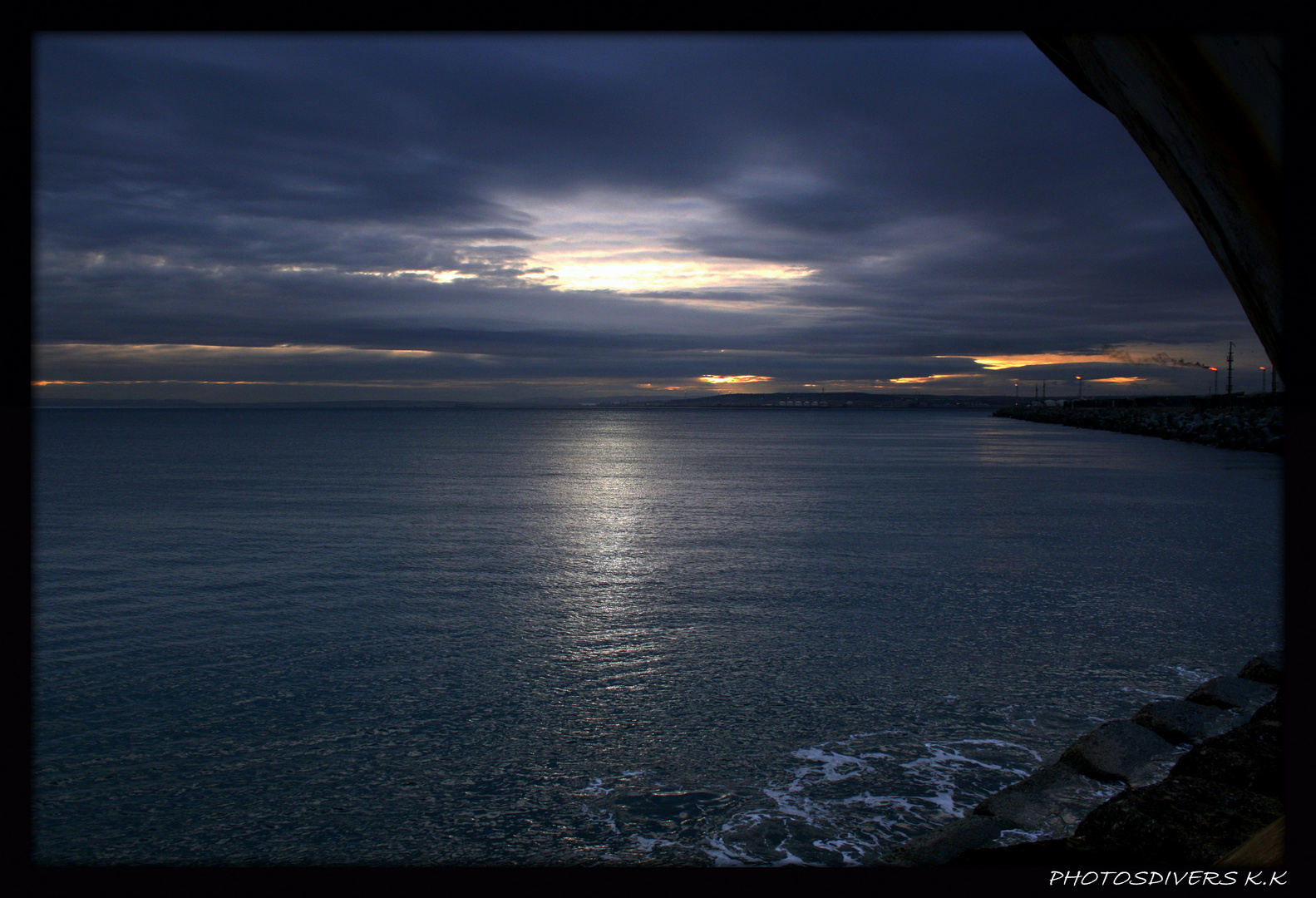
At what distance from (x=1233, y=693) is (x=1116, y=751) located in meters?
1.52

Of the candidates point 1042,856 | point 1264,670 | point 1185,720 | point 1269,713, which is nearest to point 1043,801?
point 1042,856

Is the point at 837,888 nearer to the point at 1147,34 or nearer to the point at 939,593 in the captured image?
the point at 1147,34

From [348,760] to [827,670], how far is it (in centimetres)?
402

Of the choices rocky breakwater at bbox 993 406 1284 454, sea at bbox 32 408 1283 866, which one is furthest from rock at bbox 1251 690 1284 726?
rocky breakwater at bbox 993 406 1284 454

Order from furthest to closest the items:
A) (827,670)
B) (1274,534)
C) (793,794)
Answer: (1274,534) → (827,670) → (793,794)

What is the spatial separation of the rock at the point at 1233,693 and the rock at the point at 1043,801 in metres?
1.75

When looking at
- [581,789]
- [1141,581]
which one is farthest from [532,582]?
[1141,581]

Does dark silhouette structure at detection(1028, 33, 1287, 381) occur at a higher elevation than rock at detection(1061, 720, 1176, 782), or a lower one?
higher

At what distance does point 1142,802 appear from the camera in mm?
4086

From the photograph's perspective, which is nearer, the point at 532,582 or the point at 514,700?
the point at 514,700

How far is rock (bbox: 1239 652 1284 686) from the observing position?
6.05 meters

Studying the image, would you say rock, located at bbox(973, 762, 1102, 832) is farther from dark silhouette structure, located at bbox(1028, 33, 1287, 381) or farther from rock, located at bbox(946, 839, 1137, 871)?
dark silhouette structure, located at bbox(1028, 33, 1287, 381)

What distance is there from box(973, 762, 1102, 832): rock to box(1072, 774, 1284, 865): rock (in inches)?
8.5

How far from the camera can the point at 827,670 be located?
6.79 metres
